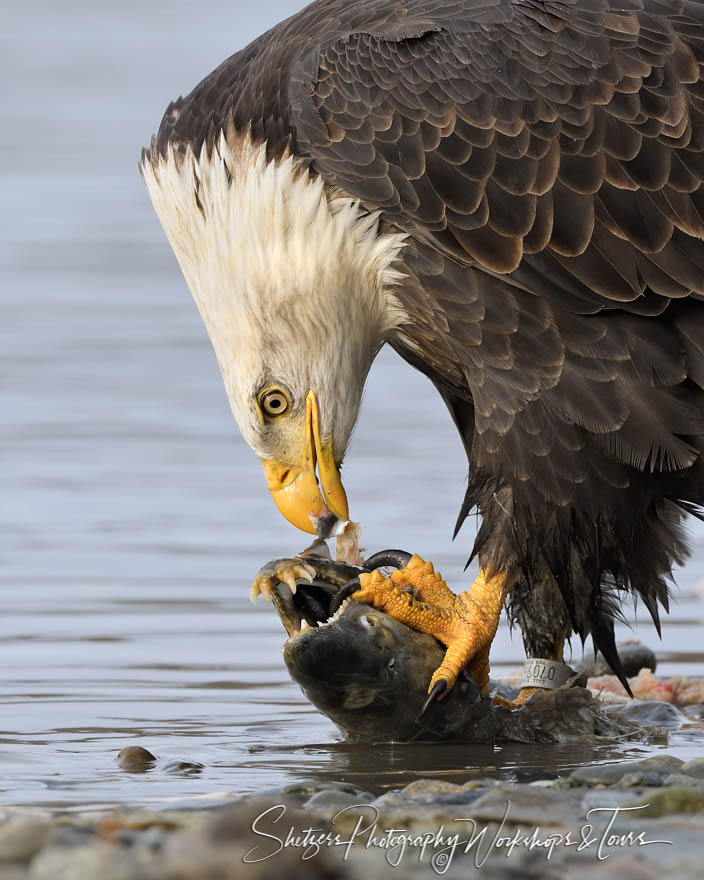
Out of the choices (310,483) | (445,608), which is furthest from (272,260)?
(445,608)

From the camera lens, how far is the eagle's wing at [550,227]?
5.55 m

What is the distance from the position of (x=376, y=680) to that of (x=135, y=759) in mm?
737

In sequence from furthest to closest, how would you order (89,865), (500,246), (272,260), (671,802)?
(272,260) < (500,246) < (671,802) < (89,865)

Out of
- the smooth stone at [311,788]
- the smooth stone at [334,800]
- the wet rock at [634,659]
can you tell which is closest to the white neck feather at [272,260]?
the wet rock at [634,659]

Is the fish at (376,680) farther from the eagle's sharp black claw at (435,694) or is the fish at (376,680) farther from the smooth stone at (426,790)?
the smooth stone at (426,790)

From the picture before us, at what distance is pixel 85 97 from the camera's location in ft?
81.5

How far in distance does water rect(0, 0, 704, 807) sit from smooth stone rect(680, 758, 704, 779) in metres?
0.60

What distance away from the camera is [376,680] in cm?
538

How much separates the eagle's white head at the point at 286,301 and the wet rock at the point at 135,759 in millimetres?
1068

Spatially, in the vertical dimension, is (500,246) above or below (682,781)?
above

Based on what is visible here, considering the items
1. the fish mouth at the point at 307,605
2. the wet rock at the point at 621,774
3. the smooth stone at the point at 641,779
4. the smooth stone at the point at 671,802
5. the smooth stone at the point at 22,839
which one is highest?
the smooth stone at the point at 22,839

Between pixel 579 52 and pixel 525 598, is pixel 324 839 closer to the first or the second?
pixel 525 598

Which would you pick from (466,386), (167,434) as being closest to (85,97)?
(167,434)

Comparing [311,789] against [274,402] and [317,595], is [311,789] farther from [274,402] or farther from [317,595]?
[274,402]
